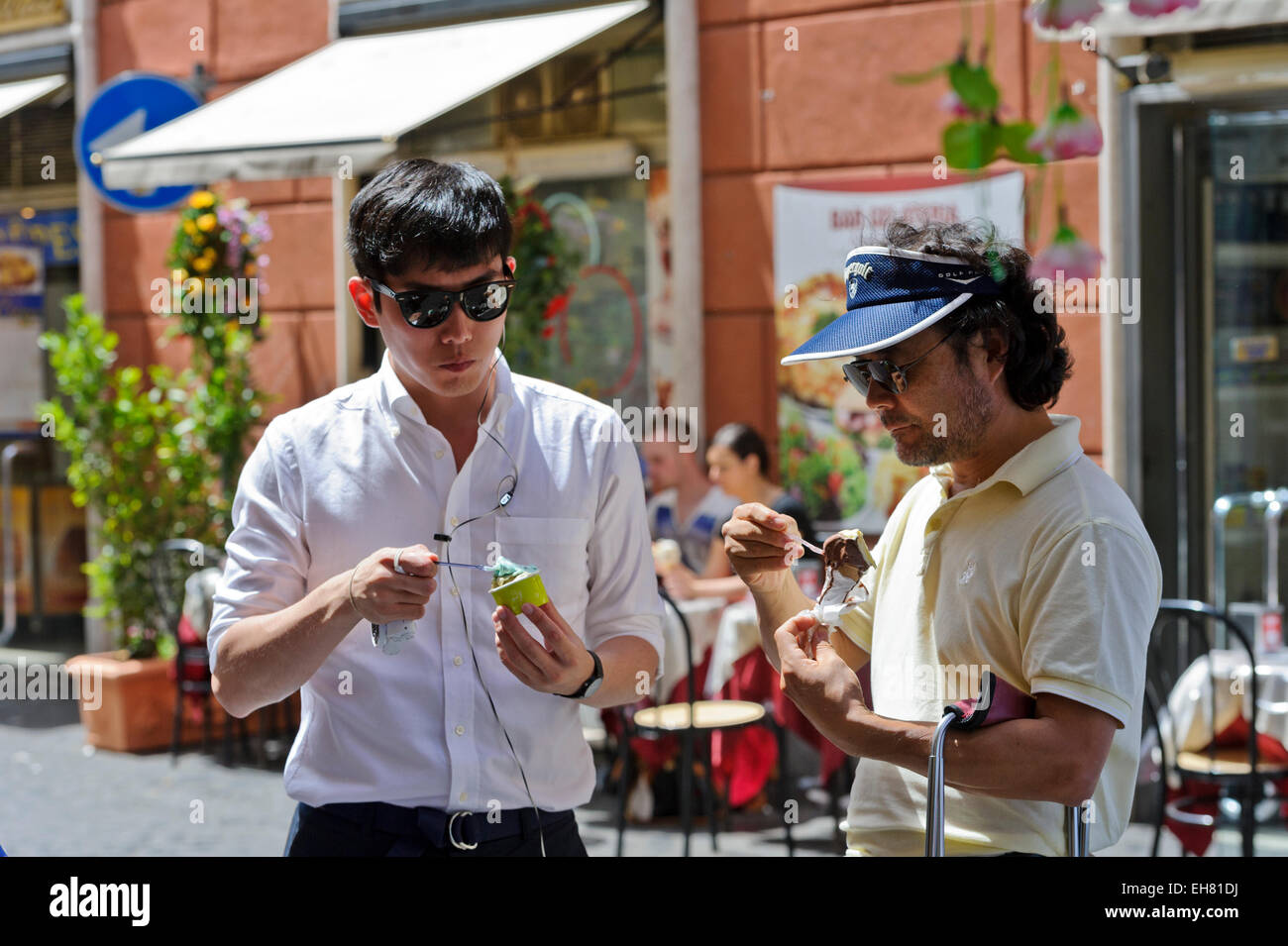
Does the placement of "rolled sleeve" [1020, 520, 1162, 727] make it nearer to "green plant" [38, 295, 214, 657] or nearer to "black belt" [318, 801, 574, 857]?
"black belt" [318, 801, 574, 857]

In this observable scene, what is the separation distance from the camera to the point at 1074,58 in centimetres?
683

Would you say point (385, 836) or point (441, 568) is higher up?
point (441, 568)

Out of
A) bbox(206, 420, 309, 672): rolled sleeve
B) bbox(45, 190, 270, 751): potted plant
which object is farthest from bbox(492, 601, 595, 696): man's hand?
bbox(45, 190, 270, 751): potted plant

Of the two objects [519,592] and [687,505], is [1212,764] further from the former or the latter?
[519,592]

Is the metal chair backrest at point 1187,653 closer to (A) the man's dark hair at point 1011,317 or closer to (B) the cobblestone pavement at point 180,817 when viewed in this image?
(B) the cobblestone pavement at point 180,817

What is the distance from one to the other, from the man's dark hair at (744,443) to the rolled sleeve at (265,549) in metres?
4.83

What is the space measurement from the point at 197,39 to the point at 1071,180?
5.71 metres

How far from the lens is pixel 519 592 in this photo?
2094mm

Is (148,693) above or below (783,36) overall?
below

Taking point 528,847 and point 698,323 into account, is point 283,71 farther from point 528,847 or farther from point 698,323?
point 528,847

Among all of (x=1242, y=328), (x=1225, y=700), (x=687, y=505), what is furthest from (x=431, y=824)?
(x=1242, y=328)

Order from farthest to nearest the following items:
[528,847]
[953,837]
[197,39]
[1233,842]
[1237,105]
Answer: [197,39] < [1237,105] < [1233,842] < [528,847] < [953,837]

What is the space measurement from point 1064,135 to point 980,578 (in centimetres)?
123

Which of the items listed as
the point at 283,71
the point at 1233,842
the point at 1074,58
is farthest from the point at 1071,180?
the point at 283,71
